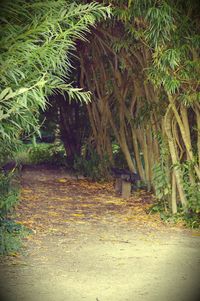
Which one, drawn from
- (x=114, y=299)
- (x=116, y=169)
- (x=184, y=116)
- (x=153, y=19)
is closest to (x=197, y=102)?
(x=184, y=116)

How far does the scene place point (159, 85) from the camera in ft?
A: 24.5

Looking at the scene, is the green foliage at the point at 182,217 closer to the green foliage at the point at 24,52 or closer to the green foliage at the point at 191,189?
the green foliage at the point at 191,189

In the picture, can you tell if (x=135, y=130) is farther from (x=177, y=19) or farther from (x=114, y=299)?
(x=114, y=299)

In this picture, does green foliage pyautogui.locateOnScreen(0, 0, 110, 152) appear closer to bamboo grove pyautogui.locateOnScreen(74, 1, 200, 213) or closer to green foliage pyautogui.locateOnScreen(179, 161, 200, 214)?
bamboo grove pyautogui.locateOnScreen(74, 1, 200, 213)

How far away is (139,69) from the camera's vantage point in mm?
9430

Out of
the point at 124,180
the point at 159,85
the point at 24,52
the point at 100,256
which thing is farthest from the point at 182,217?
the point at 24,52

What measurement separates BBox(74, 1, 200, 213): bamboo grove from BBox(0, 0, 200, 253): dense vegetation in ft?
0.05

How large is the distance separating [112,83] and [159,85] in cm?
387

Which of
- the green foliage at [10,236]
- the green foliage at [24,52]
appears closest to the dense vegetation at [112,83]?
the green foliage at [24,52]

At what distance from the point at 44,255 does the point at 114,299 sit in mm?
1579

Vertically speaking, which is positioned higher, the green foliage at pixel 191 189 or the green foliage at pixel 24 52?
the green foliage at pixel 24 52

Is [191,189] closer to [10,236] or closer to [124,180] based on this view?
[10,236]

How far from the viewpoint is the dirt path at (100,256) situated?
4.78 meters

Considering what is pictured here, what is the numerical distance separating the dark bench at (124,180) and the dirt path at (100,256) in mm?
422
